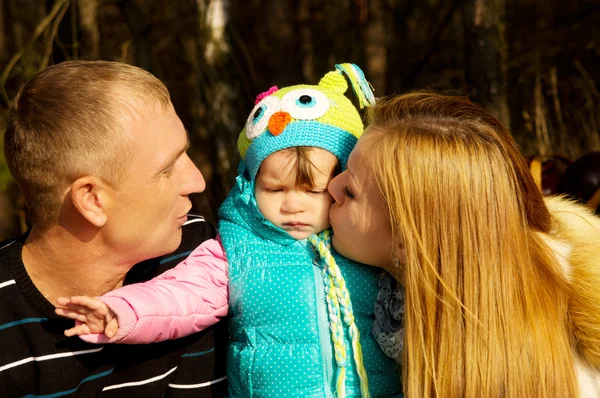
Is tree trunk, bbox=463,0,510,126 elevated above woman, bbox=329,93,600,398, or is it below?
above

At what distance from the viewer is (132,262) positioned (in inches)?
101

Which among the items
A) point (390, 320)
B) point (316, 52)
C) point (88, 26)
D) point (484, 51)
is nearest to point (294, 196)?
point (390, 320)

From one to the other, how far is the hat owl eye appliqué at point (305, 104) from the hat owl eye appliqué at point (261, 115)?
0.12 feet

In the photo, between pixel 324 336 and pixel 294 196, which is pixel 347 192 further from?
pixel 324 336

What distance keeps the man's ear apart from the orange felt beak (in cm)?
59

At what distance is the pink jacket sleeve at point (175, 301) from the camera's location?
2.30 metres

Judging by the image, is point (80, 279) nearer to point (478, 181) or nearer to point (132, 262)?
point (132, 262)

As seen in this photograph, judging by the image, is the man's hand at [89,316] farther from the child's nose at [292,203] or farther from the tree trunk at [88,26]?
the tree trunk at [88,26]

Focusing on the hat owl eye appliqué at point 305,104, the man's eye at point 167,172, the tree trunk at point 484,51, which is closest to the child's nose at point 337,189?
the hat owl eye appliqué at point 305,104

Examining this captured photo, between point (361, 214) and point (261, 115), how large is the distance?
0.56 metres

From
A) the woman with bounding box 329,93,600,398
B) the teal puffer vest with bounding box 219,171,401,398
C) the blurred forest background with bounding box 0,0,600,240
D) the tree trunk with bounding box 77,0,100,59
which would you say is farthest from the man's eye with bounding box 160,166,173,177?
the tree trunk with bounding box 77,0,100,59

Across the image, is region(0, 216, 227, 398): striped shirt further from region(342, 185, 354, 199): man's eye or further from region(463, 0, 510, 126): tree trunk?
region(463, 0, 510, 126): tree trunk

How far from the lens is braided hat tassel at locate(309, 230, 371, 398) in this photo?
2447 millimetres

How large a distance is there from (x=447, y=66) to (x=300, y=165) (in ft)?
29.2
